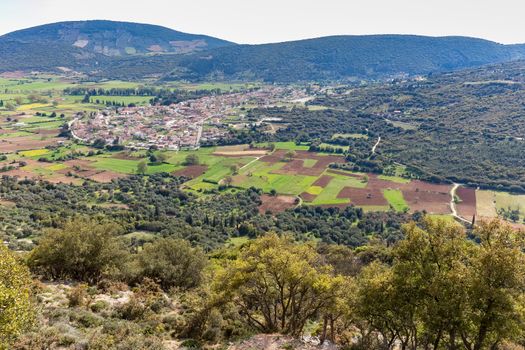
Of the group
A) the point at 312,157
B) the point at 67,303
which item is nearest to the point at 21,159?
the point at 312,157

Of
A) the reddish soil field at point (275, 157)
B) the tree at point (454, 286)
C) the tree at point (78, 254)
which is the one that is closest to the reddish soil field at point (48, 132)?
the reddish soil field at point (275, 157)

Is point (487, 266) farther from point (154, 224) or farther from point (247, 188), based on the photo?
point (247, 188)

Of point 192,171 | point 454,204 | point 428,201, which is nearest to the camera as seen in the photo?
point 454,204

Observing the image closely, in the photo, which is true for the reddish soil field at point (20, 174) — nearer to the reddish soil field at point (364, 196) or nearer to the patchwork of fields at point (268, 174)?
the patchwork of fields at point (268, 174)

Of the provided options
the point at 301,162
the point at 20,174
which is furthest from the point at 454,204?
the point at 20,174

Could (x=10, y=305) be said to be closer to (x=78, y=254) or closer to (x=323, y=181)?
(x=78, y=254)

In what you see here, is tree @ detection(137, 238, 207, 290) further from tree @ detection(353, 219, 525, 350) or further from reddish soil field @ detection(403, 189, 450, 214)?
reddish soil field @ detection(403, 189, 450, 214)
